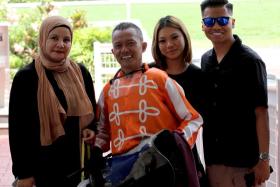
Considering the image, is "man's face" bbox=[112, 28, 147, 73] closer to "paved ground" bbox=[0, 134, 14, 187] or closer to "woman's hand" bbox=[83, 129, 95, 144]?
"woman's hand" bbox=[83, 129, 95, 144]

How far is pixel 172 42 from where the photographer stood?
2.40 meters

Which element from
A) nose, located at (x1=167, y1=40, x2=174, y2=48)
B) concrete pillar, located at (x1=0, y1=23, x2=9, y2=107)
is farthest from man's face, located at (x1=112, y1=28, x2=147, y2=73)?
concrete pillar, located at (x1=0, y1=23, x2=9, y2=107)

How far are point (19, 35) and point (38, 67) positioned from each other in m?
6.81

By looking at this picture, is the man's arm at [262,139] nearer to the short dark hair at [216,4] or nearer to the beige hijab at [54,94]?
the short dark hair at [216,4]

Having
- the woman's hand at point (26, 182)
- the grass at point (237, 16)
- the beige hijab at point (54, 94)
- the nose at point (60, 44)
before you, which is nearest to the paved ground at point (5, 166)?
the woman's hand at point (26, 182)

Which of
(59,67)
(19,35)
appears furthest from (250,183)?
(19,35)

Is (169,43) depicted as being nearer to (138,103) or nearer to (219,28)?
(219,28)

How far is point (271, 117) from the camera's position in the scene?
2840mm

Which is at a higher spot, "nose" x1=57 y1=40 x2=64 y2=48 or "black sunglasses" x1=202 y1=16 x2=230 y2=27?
"black sunglasses" x1=202 y1=16 x2=230 y2=27

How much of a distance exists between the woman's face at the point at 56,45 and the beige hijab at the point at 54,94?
0.8 inches

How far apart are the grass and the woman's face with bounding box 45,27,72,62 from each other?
32.3ft

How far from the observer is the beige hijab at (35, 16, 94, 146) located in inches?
90.7

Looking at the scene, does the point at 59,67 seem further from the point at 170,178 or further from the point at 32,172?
the point at 170,178

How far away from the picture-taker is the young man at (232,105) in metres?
2.29
